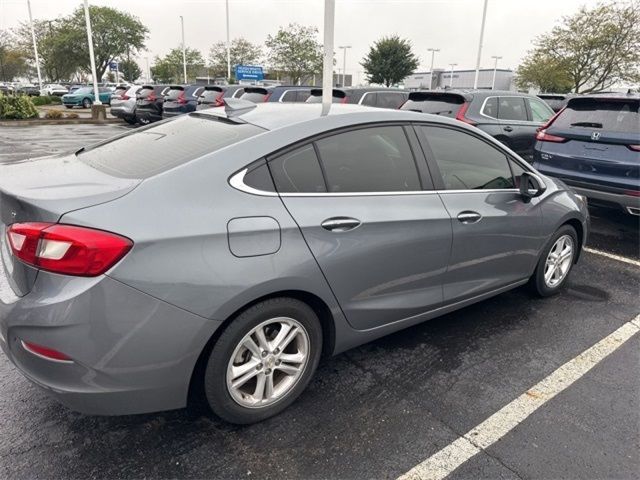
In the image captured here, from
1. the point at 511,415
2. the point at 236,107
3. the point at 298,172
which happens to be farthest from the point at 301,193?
the point at 511,415

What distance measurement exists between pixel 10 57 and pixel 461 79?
203ft

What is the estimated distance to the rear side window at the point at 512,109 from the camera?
8242mm

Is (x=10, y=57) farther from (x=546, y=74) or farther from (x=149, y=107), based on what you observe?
(x=546, y=74)

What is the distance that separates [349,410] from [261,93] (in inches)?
448

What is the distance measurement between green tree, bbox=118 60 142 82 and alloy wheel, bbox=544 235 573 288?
74.8m

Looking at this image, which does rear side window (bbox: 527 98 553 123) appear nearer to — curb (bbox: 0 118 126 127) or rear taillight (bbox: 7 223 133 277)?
rear taillight (bbox: 7 223 133 277)

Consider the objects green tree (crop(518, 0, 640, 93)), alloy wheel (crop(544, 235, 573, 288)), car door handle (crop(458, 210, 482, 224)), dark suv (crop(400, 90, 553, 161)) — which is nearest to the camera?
car door handle (crop(458, 210, 482, 224))

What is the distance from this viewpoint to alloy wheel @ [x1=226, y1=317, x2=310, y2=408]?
2.20 m

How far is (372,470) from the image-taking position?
2.08 m

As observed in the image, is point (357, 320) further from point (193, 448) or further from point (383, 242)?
point (193, 448)

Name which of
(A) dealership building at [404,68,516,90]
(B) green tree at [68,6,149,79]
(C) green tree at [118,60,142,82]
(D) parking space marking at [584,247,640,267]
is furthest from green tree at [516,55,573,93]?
(C) green tree at [118,60,142,82]

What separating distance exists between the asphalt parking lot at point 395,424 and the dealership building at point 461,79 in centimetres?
6176

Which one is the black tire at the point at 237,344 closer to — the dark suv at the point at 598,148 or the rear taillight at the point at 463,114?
the dark suv at the point at 598,148

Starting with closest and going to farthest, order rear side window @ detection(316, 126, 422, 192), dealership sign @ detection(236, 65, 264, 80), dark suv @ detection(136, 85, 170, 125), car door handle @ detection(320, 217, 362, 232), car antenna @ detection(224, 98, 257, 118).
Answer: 1. car door handle @ detection(320, 217, 362, 232)
2. rear side window @ detection(316, 126, 422, 192)
3. car antenna @ detection(224, 98, 257, 118)
4. dark suv @ detection(136, 85, 170, 125)
5. dealership sign @ detection(236, 65, 264, 80)
